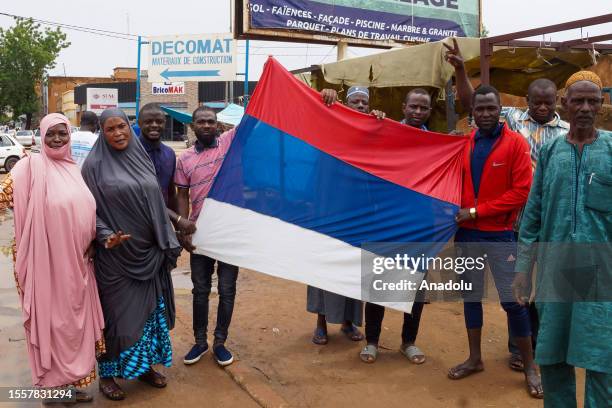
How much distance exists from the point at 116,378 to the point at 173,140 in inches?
1668

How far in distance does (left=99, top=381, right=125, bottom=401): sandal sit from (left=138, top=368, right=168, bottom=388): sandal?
0.66 feet

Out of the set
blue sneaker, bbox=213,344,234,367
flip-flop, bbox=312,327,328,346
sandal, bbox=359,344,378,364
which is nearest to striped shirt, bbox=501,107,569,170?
sandal, bbox=359,344,378,364

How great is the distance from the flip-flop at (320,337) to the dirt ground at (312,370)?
6 centimetres

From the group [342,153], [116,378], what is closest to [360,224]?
[342,153]

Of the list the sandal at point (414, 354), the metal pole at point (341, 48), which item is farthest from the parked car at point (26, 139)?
the sandal at point (414, 354)

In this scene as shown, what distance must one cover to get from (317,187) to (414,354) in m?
1.42

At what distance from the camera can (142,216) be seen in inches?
135

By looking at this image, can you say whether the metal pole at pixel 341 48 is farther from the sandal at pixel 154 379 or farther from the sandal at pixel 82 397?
the sandal at pixel 82 397

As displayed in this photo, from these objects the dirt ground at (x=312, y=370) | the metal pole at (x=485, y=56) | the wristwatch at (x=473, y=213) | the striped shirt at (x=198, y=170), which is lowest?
the dirt ground at (x=312, y=370)

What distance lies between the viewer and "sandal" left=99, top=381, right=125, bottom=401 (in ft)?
11.6

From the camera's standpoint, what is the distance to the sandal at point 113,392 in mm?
3523

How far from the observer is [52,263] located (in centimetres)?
324

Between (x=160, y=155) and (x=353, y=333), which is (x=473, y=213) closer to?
(x=353, y=333)

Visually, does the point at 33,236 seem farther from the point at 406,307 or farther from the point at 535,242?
the point at 535,242
